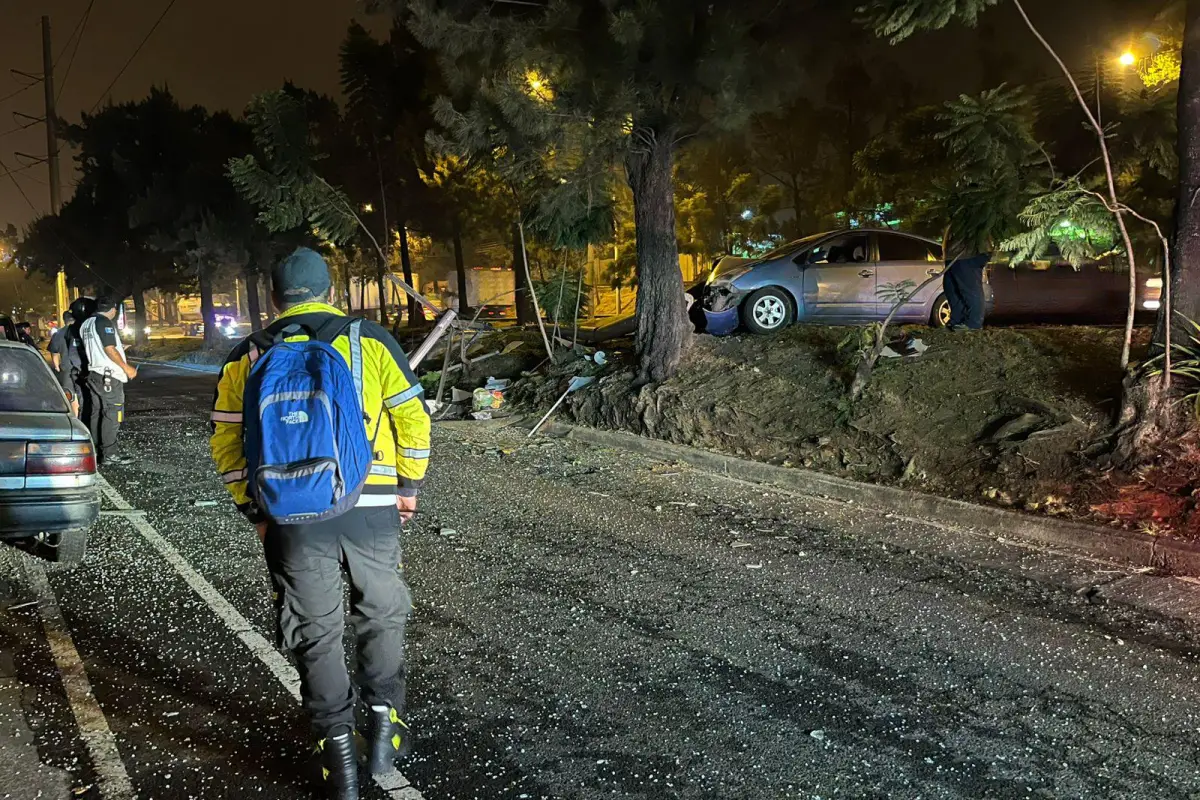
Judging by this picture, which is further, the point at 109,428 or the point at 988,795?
the point at 109,428

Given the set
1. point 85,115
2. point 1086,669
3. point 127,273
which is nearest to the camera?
point 1086,669

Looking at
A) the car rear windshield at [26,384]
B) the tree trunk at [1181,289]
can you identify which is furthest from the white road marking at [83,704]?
the tree trunk at [1181,289]

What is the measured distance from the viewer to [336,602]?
114 inches

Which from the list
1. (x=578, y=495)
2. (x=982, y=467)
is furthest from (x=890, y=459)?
(x=578, y=495)

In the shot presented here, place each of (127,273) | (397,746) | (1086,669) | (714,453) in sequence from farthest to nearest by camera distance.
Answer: (127,273), (714,453), (1086,669), (397,746)

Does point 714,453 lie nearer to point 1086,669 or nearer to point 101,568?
point 1086,669

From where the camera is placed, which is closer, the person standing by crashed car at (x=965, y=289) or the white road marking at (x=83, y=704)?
the white road marking at (x=83, y=704)

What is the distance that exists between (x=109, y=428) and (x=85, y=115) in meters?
33.5

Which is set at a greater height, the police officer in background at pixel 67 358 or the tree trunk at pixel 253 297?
the tree trunk at pixel 253 297

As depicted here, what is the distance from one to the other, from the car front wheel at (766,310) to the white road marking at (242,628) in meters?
7.28

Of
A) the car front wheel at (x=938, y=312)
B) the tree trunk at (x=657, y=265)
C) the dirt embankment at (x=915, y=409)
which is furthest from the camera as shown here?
the car front wheel at (x=938, y=312)

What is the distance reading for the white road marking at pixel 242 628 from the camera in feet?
9.97

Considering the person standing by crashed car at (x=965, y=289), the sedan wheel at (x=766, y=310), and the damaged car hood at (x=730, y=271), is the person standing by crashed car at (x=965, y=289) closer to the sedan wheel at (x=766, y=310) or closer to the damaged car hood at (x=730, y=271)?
the sedan wheel at (x=766, y=310)

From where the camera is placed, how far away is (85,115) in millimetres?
35438
